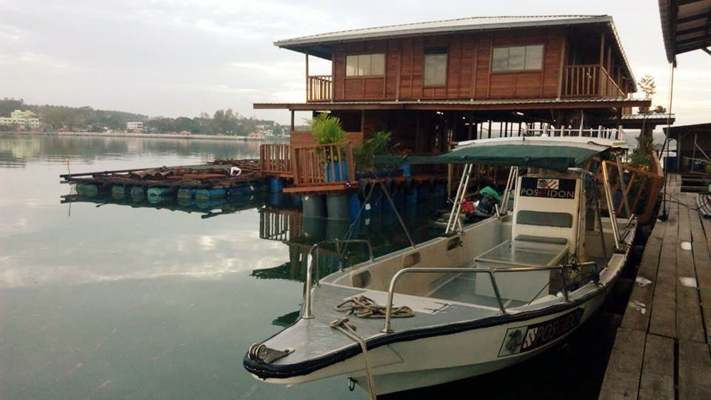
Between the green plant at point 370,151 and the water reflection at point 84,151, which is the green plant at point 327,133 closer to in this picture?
the green plant at point 370,151

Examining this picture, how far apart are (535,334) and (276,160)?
18154 mm

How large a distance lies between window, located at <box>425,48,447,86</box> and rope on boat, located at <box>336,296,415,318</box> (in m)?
19.0

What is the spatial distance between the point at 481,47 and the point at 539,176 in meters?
15.2

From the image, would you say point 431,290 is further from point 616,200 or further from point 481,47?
point 481,47

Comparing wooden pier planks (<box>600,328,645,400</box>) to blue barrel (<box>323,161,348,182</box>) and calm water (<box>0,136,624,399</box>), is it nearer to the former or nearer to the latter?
calm water (<box>0,136,624,399</box>)

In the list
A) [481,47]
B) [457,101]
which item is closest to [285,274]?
[457,101]

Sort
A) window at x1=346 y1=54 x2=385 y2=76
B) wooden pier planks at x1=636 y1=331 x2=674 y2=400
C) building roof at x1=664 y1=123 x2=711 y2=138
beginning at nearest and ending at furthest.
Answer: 1. wooden pier planks at x1=636 y1=331 x2=674 y2=400
2. window at x1=346 y1=54 x2=385 y2=76
3. building roof at x1=664 y1=123 x2=711 y2=138

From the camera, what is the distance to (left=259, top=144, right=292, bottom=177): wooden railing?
71.9ft

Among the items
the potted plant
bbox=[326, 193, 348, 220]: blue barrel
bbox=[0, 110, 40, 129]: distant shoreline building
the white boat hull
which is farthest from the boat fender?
bbox=[0, 110, 40, 129]: distant shoreline building

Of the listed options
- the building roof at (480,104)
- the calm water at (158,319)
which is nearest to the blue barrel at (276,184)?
the building roof at (480,104)

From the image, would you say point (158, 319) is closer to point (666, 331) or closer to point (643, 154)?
point (666, 331)

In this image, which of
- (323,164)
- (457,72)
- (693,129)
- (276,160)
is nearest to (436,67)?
(457,72)

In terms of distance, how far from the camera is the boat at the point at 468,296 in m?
3.81

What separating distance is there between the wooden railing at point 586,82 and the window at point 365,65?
7729 millimetres
